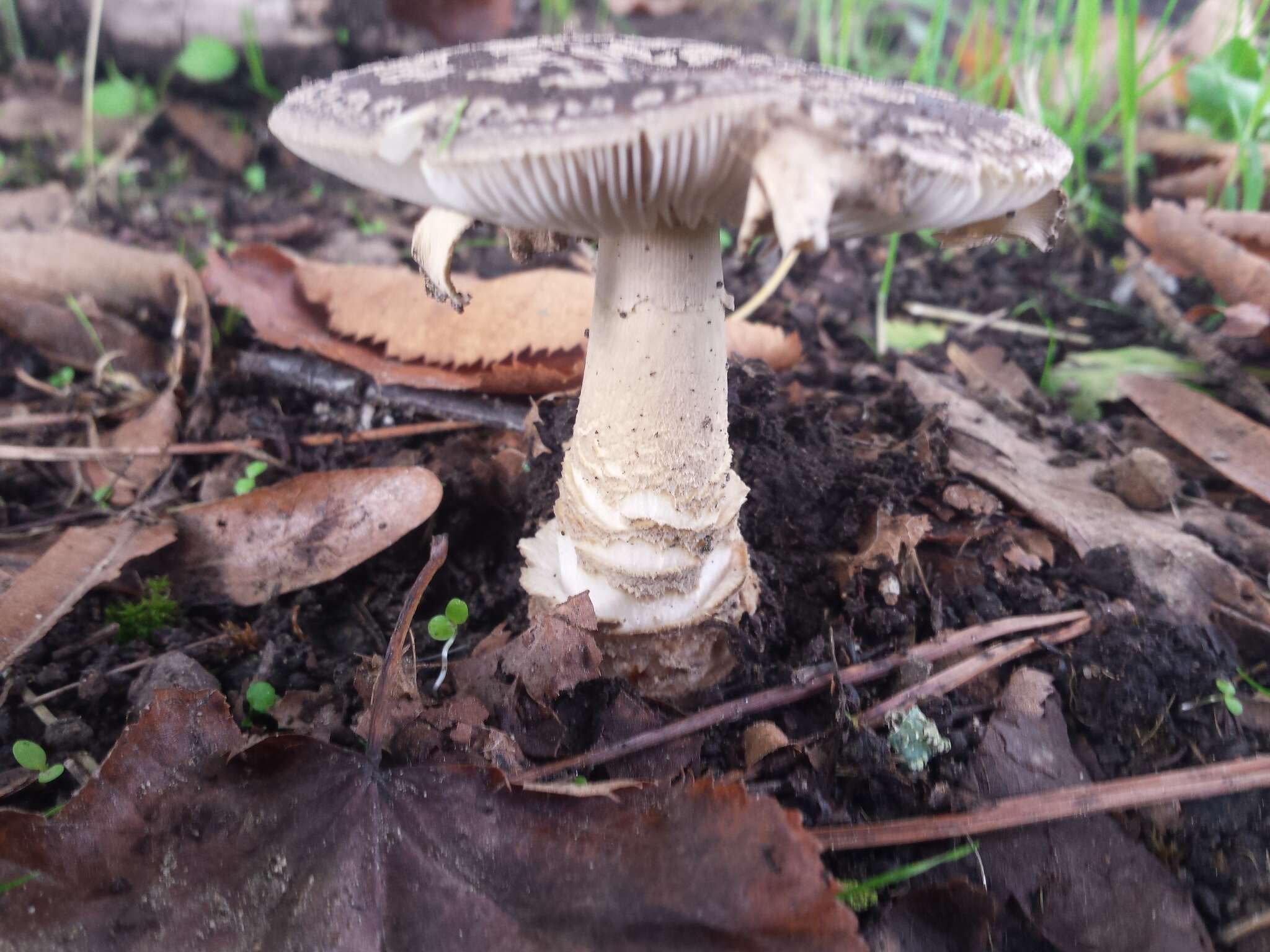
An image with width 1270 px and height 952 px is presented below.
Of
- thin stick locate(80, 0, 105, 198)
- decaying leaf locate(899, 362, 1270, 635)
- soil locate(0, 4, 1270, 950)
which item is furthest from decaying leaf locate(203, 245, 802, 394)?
thin stick locate(80, 0, 105, 198)

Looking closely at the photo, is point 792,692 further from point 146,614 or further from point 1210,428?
point 1210,428

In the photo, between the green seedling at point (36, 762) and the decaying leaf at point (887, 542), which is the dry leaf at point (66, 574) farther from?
the decaying leaf at point (887, 542)

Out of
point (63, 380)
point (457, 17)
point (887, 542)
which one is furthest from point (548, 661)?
point (457, 17)

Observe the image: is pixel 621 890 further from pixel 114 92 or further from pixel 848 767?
pixel 114 92

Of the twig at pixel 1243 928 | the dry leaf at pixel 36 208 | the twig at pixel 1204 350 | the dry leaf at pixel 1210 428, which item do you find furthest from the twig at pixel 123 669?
the twig at pixel 1204 350

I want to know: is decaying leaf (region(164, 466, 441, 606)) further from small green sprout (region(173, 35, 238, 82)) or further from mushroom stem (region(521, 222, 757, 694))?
small green sprout (region(173, 35, 238, 82))

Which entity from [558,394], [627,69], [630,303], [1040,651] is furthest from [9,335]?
[1040,651]
